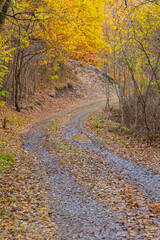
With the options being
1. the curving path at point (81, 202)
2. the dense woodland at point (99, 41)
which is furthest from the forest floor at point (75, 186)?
the dense woodland at point (99, 41)

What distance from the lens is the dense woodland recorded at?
10641 millimetres

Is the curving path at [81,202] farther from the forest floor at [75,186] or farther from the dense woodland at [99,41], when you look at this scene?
the dense woodland at [99,41]

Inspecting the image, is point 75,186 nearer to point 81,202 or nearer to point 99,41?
point 81,202

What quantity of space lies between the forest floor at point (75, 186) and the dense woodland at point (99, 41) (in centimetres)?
312

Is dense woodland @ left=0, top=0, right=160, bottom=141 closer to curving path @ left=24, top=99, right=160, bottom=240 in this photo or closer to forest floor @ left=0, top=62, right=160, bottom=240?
forest floor @ left=0, top=62, right=160, bottom=240

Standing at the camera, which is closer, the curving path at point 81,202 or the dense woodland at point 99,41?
the curving path at point 81,202

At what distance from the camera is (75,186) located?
952 cm

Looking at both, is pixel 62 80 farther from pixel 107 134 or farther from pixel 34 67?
pixel 107 134

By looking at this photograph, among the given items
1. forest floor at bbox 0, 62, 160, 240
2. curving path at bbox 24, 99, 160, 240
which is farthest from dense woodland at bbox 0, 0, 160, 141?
curving path at bbox 24, 99, 160, 240

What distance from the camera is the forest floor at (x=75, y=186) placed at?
252 inches

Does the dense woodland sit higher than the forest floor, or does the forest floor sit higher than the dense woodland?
the dense woodland

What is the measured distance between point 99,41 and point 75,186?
15601 millimetres

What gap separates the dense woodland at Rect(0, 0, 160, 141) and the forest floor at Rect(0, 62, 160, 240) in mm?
3124

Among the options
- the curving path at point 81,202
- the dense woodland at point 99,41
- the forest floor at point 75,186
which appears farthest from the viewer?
the dense woodland at point 99,41
